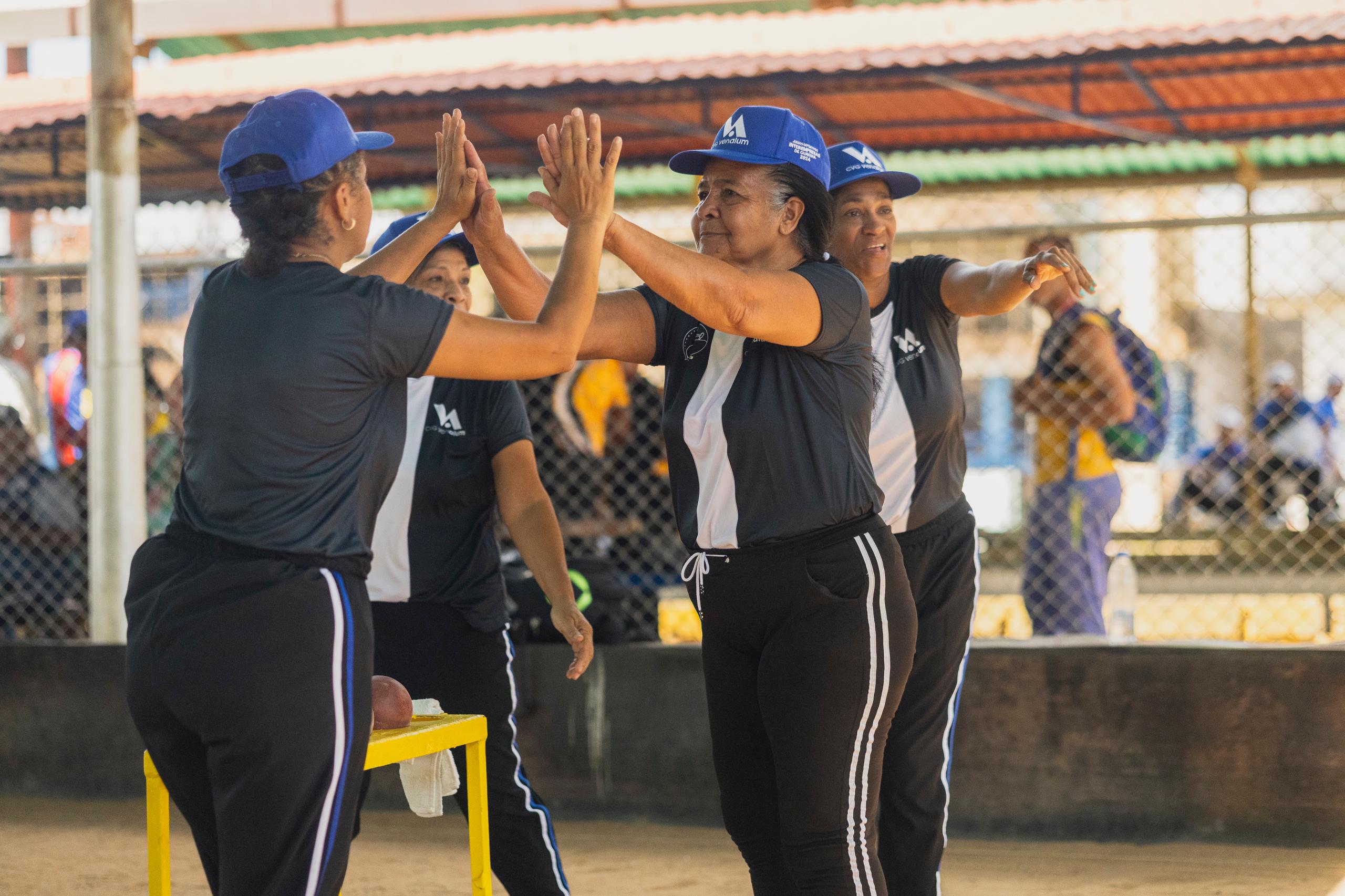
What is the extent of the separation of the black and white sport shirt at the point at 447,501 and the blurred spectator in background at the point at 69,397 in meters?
4.63

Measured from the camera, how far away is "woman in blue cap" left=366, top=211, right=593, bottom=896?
3791 mm

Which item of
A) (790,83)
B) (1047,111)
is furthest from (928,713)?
(1047,111)

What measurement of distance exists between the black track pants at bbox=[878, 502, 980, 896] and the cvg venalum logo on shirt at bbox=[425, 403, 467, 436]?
1.22 m

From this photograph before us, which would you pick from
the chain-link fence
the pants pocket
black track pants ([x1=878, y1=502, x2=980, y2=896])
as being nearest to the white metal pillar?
the chain-link fence

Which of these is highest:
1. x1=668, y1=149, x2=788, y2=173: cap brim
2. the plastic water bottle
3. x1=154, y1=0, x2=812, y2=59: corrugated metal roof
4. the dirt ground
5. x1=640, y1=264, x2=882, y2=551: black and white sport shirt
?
x1=154, y1=0, x2=812, y2=59: corrugated metal roof

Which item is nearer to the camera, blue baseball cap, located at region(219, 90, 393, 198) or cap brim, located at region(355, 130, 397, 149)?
blue baseball cap, located at region(219, 90, 393, 198)

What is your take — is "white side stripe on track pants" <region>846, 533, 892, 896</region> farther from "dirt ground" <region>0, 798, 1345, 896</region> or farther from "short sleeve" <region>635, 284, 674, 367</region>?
"dirt ground" <region>0, 798, 1345, 896</region>

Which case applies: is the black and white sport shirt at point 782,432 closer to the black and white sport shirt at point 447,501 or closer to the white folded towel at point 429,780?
the white folded towel at point 429,780

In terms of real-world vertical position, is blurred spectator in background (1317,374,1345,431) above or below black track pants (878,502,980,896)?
above

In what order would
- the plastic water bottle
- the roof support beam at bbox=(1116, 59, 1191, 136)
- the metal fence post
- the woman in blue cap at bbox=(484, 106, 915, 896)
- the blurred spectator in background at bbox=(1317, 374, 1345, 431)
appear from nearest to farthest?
1. the woman in blue cap at bbox=(484, 106, 915, 896)
2. the plastic water bottle
3. the metal fence post
4. the roof support beam at bbox=(1116, 59, 1191, 136)
5. the blurred spectator in background at bbox=(1317, 374, 1345, 431)

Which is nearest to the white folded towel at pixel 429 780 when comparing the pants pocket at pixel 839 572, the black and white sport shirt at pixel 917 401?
the pants pocket at pixel 839 572

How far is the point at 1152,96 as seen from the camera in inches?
381

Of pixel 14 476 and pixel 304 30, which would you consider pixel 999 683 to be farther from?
pixel 304 30

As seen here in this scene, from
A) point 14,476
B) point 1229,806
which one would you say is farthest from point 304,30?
point 1229,806
